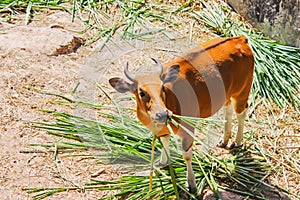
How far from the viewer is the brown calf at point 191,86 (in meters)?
4.22

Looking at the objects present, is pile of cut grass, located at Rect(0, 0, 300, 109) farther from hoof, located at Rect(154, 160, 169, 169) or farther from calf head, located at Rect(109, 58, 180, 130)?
calf head, located at Rect(109, 58, 180, 130)

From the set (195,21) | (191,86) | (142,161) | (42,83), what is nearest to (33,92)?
(42,83)

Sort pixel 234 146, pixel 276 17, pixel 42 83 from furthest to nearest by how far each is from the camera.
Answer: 1. pixel 276 17
2. pixel 42 83
3. pixel 234 146

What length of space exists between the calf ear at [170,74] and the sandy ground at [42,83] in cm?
129

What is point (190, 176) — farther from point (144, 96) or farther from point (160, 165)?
point (144, 96)

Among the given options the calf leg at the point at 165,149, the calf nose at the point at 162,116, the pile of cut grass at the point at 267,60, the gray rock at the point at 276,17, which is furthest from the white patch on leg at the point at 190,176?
the gray rock at the point at 276,17

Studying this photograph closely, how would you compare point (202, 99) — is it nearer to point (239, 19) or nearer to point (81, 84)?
point (81, 84)

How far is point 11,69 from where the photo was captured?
250 inches

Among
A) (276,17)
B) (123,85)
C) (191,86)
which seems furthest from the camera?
(276,17)

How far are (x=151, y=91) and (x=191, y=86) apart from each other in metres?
0.56

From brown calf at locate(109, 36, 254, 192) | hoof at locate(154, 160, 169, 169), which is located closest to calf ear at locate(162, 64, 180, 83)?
brown calf at locate(109, 36, 254, 192)

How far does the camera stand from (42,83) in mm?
6238

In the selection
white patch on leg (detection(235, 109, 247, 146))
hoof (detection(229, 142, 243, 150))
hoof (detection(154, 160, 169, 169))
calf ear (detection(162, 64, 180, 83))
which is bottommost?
hoof (detection(154, 160, 169, 169))

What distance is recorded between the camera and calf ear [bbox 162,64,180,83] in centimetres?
427
